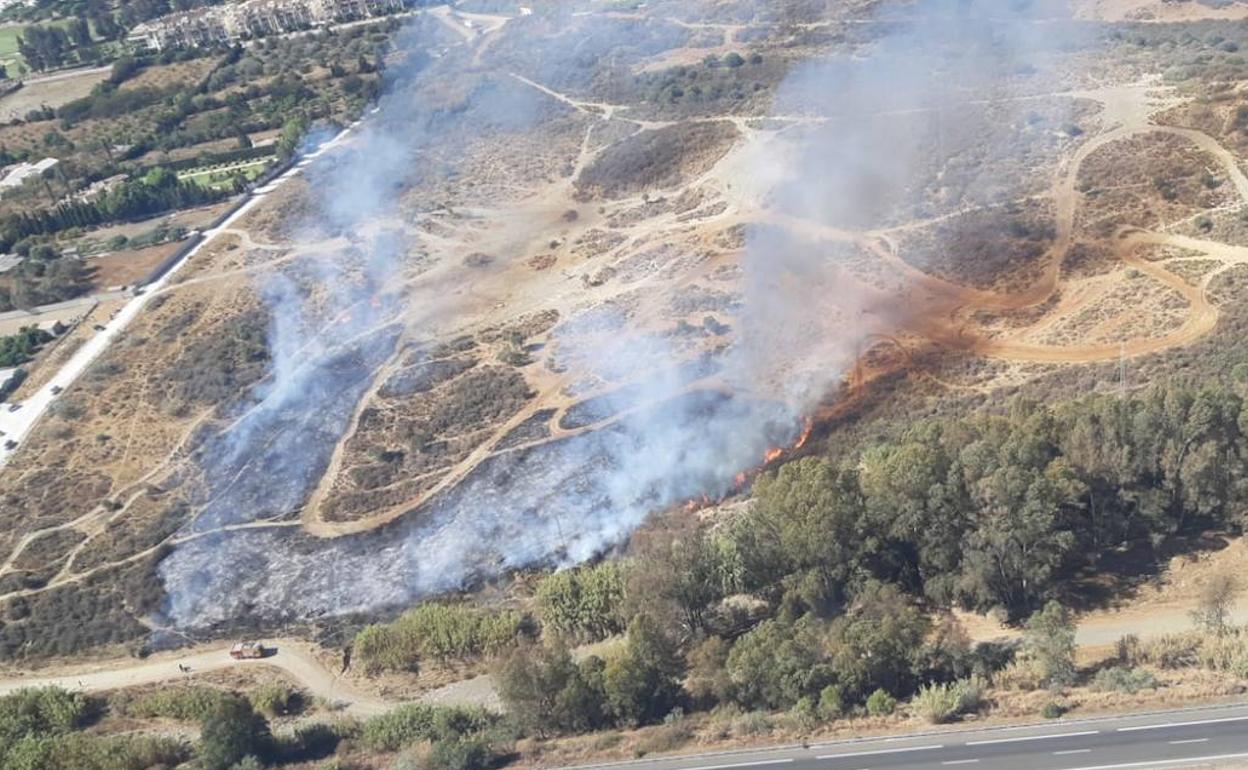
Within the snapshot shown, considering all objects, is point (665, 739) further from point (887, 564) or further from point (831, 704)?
point (887, 564)

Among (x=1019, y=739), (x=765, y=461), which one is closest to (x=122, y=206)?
(x=765, y=461)

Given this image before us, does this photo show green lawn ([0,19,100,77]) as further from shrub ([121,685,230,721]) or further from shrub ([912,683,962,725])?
shrub ([912,683,962,725])

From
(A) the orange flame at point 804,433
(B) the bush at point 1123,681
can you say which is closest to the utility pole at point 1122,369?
(A) the orange flame at point 804,433

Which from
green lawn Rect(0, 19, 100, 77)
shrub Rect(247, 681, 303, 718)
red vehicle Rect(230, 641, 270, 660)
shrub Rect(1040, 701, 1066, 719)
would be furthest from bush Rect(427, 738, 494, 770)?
green lawn Rect(0, 19, 100, 77)

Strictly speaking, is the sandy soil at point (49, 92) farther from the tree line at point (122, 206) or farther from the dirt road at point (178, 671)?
the dirt road at point (178, 671)

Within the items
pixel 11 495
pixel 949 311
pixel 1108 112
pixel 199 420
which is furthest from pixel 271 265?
pixel 1108 112

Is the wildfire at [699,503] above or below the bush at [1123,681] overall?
above

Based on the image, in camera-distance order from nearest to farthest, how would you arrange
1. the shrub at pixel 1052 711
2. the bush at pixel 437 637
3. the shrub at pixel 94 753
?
the shrub at pixel 1052 711, the shrub at pixel 94 753, the bush at pixel 437 637
